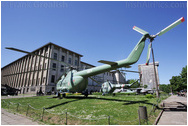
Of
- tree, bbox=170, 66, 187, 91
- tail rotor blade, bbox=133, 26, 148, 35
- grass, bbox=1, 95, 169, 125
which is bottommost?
grass, bbox=1, 95, 169, 125

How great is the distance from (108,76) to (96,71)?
66.7 m

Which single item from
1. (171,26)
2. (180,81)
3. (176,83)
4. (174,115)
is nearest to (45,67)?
(171,26)

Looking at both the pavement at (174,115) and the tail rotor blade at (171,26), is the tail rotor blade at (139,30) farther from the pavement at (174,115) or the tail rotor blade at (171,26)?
the pavement at (174,115)

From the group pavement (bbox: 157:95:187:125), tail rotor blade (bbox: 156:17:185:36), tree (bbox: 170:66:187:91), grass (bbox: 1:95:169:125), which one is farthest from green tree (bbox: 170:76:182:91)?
tail rotor blade (bbox: 156:17:185:36)

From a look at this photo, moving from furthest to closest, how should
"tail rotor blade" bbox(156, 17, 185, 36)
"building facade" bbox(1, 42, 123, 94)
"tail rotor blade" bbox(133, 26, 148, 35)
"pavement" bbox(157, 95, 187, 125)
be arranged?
"building facade" bbox(1, 42, 123, 94), "tail rotor blade" bbox(133, 26, 148, 35), "tail rotor blade" bbox(156, 17, 185, 36), "pavement" bbox(157, 95, 187, 125)

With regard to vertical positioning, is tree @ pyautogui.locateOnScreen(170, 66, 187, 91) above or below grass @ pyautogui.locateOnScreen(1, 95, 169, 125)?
above

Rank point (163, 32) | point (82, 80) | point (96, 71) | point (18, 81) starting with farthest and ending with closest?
point (18, 81)
point (82, 80)
point (96, 71)
point (163, 32)

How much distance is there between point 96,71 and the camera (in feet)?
49.5

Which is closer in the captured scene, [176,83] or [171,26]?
[171,26]

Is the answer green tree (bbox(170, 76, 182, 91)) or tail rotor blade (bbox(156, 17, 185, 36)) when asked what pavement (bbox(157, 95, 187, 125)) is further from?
green tree (bbox(170, 76, 182, 91))

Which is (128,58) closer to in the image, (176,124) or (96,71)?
(96,71)

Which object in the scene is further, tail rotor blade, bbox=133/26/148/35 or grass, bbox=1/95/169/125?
tail rotor blade, bbox=133/26/148/35

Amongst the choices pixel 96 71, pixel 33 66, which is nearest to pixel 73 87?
pixel 96 71

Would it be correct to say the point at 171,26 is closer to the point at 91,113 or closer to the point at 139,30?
the point at 139,30
